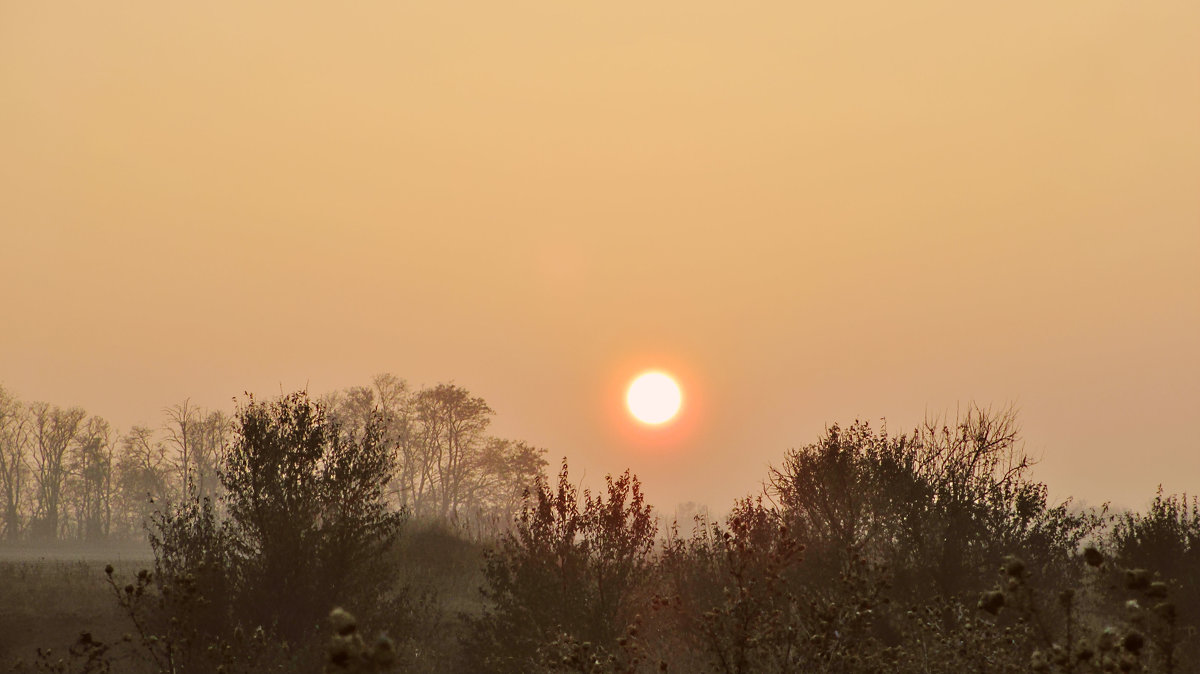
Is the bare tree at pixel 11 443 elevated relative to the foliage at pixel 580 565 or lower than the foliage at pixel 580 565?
elevated

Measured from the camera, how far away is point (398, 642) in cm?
1862

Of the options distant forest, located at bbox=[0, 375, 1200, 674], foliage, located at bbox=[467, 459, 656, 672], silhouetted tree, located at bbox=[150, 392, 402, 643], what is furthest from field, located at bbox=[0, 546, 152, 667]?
foliage, located at bbox=[467, 459, 656, 672]

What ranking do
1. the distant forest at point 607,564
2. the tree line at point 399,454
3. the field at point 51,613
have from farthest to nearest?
the tree line at point 399,454 → the field at point 51,613 → the distant forest at point 607,564

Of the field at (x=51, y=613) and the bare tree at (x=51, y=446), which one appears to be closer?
the field at (x=51, y=613)

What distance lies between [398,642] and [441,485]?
64798 millimetres

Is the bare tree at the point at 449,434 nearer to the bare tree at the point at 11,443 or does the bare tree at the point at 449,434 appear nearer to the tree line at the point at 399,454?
the tree line at the point at 399,454

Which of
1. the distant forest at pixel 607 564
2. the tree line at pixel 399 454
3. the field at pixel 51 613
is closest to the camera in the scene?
the distant forest at pixel 607 564

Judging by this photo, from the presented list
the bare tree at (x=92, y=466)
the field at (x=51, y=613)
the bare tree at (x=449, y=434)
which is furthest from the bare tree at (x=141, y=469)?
the field at (x=51, y=613)

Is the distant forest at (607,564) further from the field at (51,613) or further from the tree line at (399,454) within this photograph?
the tree line at (399,454)

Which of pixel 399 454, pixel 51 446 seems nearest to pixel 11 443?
pixel 51 446

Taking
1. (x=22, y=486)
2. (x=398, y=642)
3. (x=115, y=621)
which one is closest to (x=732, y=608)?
(x=398, y=642)

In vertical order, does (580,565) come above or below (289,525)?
below

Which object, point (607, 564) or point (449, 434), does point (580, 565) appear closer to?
point (607, 564)

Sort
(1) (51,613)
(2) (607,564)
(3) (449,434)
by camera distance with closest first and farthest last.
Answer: (2) (607,564), (1) (51,613), (3) (449,434)
